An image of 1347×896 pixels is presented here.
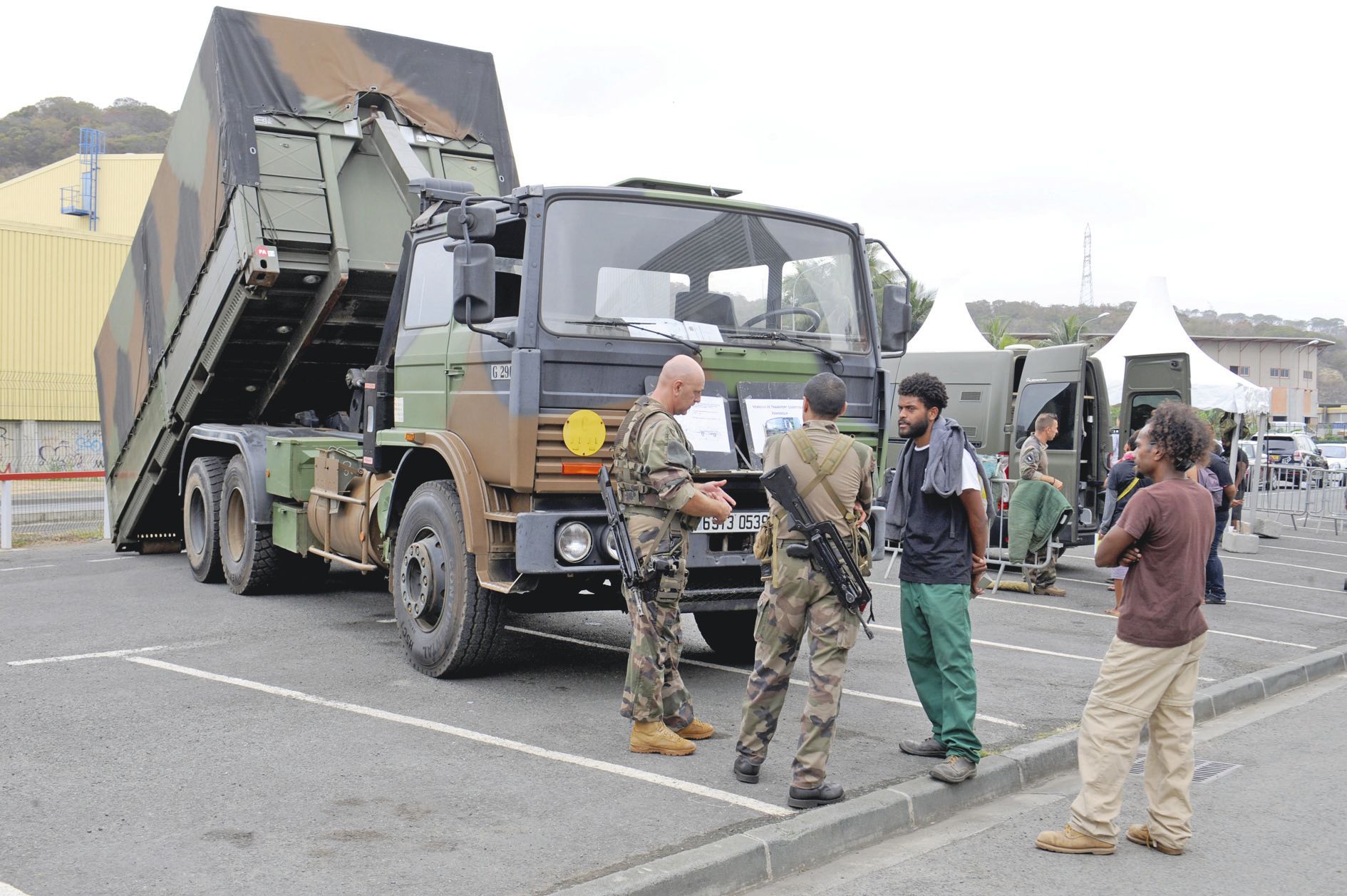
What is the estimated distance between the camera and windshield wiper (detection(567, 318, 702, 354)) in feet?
21.1

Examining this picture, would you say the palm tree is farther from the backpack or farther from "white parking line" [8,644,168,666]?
"white parking line" [8,644,168,666]

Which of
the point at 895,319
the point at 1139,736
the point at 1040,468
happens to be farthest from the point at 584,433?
the point at 1040,468

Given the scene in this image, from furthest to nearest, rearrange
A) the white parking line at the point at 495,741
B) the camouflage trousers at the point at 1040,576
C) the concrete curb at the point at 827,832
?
the camouflage trousers at the point at 1040,576, the white parking line at the point at 495,741, the concrete curb at the point at 827,832

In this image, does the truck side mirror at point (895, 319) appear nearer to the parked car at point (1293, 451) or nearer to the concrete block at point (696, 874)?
the concrete block at point (696, 874)

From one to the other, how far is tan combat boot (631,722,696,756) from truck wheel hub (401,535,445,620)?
1739 mm

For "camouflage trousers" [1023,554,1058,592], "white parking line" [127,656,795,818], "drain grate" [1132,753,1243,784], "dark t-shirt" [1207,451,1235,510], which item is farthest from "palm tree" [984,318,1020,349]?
"white parking line" [127,656,795,818]

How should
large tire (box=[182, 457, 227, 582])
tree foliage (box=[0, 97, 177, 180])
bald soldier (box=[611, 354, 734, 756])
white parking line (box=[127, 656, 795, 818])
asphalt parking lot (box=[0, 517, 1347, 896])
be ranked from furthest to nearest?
1. tree foliage (box=[0, 97, 177, 180])
2. large tire (box=[182, 457, 227, 582])
3. bald soldier (box=[611, 354, 734, 756])
4. white parking line (box=[127, 656, 795, 818])
5. asphalt parking lot (box=[0, 517, 1347, 896])

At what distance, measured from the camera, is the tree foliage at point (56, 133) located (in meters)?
66.2

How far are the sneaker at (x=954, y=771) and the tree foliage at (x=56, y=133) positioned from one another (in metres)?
64.0

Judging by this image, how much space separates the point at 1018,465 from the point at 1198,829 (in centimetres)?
787

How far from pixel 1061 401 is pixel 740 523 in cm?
892

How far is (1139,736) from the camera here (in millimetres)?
4777

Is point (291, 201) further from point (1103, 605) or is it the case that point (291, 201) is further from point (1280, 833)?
point (1103, 605)

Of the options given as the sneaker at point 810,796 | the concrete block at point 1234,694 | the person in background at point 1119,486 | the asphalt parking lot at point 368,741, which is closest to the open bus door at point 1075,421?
the person in background at point 1119,486
